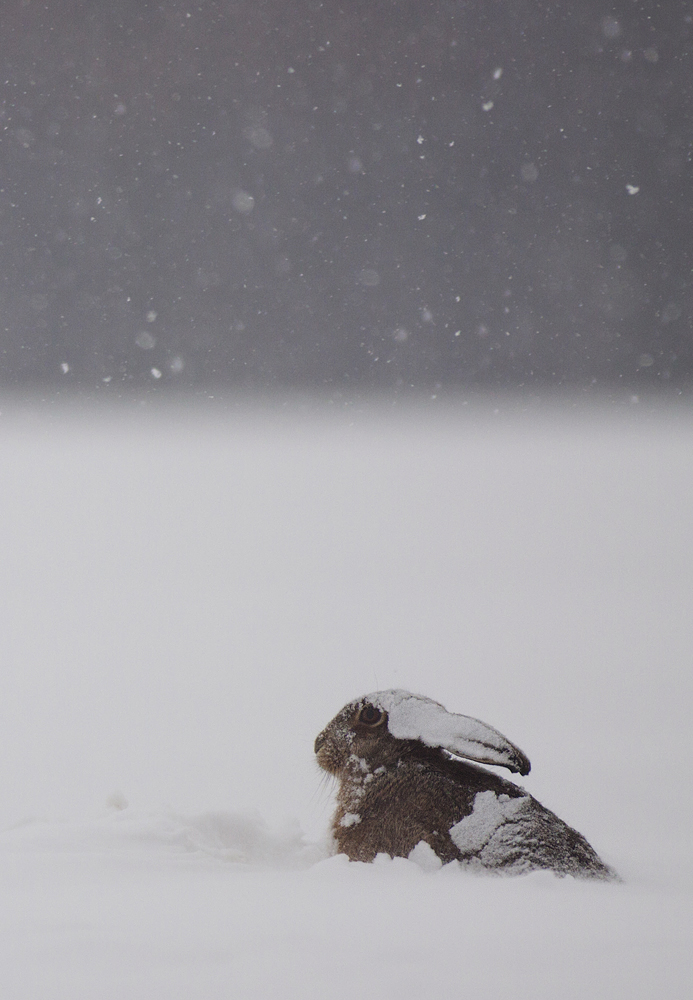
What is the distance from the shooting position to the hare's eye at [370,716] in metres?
2.67

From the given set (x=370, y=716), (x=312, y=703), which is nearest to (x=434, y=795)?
(x=370, y=716)

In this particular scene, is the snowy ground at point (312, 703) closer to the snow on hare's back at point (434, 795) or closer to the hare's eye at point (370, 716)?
the snow on hare's back at point (434, 795)

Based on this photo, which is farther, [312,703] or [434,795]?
[312,703]

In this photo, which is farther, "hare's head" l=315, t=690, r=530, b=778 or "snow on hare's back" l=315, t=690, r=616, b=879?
"hare's head" l=315, t=690, r=530, b=778

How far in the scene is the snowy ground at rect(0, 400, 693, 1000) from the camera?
4.54 ft

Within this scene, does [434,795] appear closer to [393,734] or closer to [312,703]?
[393,734]

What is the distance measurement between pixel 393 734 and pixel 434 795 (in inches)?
9.4

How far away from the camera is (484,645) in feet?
16.8

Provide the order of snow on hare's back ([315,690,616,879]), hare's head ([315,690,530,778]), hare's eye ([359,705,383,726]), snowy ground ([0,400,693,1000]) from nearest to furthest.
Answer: snowy ground ([0,400,693,1000]) < snow on hare's back ([315,690,616,879]) < hare's head ([315,690,530,778]) < hare's eye ([359,705,383,726])

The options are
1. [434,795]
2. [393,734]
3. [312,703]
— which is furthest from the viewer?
[312,703]

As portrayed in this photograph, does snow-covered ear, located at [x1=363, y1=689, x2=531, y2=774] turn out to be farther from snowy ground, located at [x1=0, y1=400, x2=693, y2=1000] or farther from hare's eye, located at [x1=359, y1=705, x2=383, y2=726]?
snowy ground, located at [x1=0, y1=400, x2=693, y2=1000]

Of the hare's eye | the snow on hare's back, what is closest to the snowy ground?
the snow on hare's back

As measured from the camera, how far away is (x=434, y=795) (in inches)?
94.9

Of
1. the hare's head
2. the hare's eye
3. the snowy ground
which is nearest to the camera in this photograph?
the snowy ground
